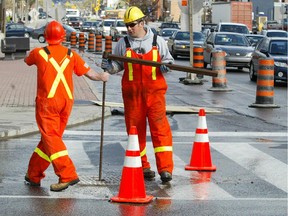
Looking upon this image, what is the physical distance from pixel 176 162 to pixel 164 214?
3604mm

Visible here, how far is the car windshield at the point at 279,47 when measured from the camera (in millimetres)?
29719

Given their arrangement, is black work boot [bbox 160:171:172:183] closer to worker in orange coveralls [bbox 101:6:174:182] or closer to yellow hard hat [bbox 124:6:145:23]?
worker in orange coveralls [bbox 101:6:174:182]

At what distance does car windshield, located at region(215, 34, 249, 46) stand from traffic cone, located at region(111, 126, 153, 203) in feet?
93.0

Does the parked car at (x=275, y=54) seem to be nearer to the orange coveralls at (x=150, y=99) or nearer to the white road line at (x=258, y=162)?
the white road line at (x=258, y=162)

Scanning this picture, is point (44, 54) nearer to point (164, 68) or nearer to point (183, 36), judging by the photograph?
point (164, 68)

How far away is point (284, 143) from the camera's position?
14.8 m

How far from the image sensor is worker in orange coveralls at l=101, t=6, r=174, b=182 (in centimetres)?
1070

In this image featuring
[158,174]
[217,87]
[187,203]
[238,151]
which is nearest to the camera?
[187,203]

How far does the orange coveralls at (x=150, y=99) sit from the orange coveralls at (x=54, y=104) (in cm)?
71

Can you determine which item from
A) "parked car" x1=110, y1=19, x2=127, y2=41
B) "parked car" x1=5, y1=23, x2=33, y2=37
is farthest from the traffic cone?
"parked car" x1=110, y1=19, x2=127, y2=41

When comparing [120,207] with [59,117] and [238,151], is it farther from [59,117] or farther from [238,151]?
[238,151]

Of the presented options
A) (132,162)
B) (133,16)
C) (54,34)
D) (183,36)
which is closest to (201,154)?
(133,16)

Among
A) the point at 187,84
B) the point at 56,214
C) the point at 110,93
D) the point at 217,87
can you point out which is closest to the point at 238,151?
the point at 56,214

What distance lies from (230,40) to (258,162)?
2587 centimetres
